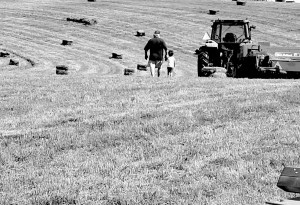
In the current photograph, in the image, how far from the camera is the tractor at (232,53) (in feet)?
63.4

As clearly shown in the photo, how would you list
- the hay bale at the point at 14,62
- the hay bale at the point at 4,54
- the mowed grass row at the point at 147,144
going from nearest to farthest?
the mowed grass row at the point at 147,144, the hay bale at the point at 14,62, the hay bale at the point at 4,54

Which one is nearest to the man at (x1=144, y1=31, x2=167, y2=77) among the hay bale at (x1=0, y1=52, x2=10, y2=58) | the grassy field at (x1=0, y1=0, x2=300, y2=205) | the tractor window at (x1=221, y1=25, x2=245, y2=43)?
the tractor window at (x1=221, y1=25, x2=245, y2=43)

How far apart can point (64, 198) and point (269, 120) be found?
4.45m

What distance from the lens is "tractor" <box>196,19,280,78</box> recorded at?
19328mm

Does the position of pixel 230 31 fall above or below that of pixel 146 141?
below

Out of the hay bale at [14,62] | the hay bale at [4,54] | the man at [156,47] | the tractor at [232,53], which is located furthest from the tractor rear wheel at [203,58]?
the hay bale at [4,54]

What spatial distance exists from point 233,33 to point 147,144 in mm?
13339

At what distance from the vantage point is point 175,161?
753cm

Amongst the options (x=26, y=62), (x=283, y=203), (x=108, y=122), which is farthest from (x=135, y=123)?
(x=26, y=62)

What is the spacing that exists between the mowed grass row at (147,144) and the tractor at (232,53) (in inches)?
218

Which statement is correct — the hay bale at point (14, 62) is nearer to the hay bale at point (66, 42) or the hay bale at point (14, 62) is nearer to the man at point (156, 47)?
the hay bale at point (66, 42)

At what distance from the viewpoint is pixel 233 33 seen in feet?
69.8

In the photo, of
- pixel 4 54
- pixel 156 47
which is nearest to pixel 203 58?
pixel 156 47

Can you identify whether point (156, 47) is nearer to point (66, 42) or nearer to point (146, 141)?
point (146, 141)
